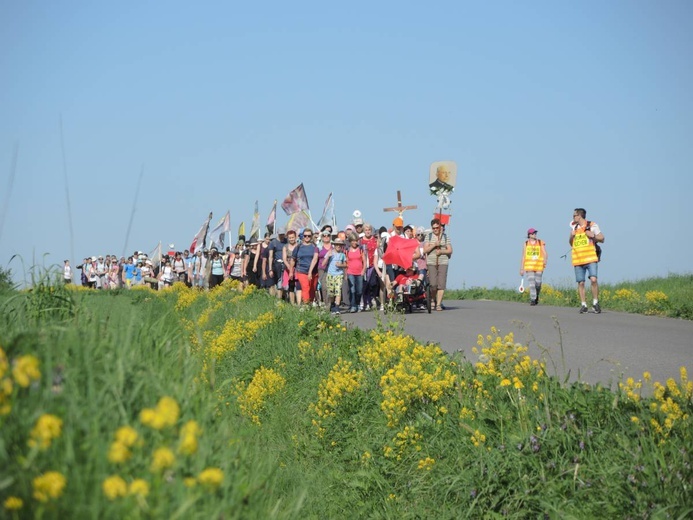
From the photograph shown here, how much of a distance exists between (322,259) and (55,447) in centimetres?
2286

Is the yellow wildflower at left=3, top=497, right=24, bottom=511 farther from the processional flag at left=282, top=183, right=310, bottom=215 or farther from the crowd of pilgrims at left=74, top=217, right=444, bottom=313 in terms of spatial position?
the processional flag at left=282, top=183, right=310, bottom=215

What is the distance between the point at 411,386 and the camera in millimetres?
9031

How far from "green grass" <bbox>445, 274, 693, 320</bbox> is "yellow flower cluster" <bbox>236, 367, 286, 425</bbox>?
10104mm

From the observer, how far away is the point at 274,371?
13.0 meters

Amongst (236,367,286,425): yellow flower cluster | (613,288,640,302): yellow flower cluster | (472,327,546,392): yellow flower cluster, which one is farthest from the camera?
(613,288,640,302): yellow flower cluster

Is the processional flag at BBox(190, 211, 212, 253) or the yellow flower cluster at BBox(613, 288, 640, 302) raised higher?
the processional flag at BBox(190, 211, 212, 253)

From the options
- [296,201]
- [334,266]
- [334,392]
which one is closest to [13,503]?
[334,392]

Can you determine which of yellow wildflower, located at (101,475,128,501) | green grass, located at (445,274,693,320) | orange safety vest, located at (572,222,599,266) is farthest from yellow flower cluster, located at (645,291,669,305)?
yellow wildflower, located at (101,475,128,501)

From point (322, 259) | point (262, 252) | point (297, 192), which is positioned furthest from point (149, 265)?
point (322, 259)

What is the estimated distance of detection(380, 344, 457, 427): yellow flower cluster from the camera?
902 cm

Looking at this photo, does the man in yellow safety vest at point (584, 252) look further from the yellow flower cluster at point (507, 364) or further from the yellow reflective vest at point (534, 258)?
the yellow flower cluster at point (507, 364)

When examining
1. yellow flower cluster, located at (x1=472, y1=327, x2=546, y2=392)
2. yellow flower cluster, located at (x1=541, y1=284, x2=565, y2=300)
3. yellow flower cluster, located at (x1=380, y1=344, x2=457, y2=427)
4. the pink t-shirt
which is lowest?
yellow flower cluster, located at (x1=380, y1=344, x2=457, y2=427)

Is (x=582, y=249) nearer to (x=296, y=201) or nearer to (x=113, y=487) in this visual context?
(x=296, y=201)

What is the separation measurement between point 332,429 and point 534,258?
17.0 meters
